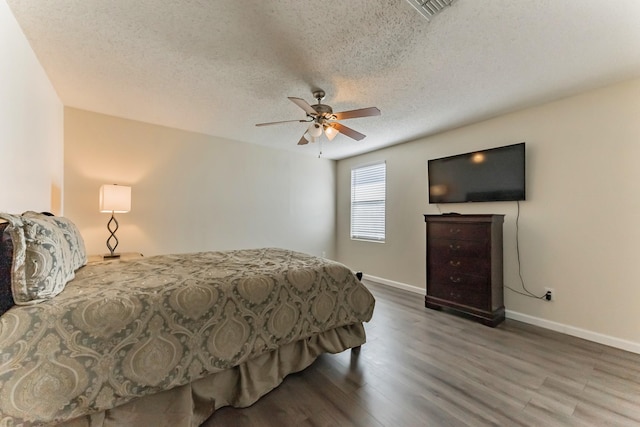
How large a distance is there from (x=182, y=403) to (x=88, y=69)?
2.70 m

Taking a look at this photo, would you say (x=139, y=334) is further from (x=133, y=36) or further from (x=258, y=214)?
(x=258, y=214)

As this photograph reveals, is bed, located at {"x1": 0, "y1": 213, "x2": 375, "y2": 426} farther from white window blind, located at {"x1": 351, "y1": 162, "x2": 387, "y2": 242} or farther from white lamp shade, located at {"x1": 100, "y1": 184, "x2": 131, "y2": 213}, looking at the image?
white window blind, located at {"x1": 351, "y1": 162, "x2": 387, "y2": 242}

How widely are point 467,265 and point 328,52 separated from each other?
2.60 metres

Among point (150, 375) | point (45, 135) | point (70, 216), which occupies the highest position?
point (45, 135)

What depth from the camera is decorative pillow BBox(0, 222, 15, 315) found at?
1.12 m

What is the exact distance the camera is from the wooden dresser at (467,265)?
9.11ft

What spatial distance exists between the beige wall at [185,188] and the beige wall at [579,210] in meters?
2.77

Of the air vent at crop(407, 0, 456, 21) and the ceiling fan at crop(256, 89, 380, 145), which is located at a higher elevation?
the air vent at crop(407, 0, 456, 21)

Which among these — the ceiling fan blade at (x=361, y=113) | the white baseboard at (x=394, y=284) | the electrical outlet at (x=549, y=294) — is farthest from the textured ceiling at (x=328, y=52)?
the white baseboard at (x=394, y=284)

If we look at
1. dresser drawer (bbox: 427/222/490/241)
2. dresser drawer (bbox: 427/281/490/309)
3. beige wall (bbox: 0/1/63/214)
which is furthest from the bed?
dresser drawer (bbox: 427/222/490/241)

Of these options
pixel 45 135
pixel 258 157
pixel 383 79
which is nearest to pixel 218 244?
pixel 258 157

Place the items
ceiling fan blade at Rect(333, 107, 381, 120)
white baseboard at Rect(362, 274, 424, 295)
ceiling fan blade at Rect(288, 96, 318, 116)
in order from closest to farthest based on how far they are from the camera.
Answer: ceiling fan blade at Rect(288, 96, 318, 116), ceiling fan blade at Rect(333, 107, 381, 120), white baseboard at Rect(362, 274, 424, 295)

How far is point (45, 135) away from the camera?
2357 mm

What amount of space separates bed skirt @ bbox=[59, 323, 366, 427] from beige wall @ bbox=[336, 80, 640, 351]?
2.21m
